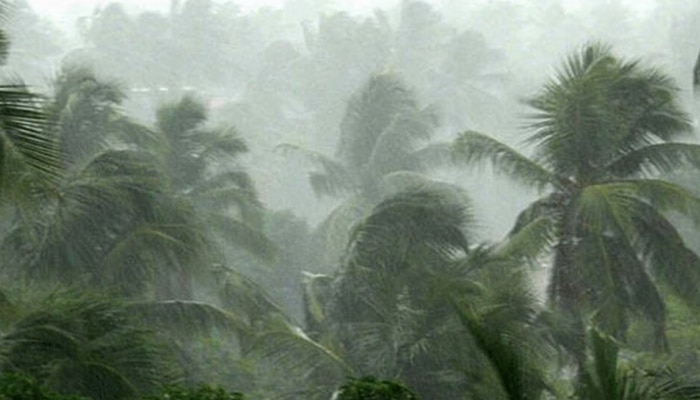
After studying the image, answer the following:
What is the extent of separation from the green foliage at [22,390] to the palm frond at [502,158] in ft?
28.3

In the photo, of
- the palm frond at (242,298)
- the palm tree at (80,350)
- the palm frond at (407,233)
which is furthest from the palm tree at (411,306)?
the palm tree at (80,350)

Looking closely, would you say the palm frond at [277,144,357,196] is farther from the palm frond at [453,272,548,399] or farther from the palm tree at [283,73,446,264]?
the palm frond at [453,272,548,399]

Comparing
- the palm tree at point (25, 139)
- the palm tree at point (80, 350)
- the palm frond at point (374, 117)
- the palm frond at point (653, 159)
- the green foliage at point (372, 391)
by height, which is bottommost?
the palm tree at point (80, 350)

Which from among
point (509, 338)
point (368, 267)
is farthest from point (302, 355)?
point (509, 338)

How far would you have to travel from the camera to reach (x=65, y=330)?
930cm

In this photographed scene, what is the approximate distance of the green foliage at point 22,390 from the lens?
6.39 metres

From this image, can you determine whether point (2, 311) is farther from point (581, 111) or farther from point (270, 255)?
point (270, 255)

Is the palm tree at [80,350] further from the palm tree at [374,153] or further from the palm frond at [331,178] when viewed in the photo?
the palm frond at [331,178]

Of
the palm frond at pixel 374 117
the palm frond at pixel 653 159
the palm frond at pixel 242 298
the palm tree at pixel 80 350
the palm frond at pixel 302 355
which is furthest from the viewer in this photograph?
the palm frond at pixel 374 117

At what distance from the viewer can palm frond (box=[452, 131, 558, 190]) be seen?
14.1m

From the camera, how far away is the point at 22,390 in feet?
21.3

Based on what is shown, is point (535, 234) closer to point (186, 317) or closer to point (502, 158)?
point (502, 158)

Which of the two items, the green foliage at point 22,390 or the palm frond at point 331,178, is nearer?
the green foliage at point 22,390

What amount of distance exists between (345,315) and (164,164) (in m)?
5.29
